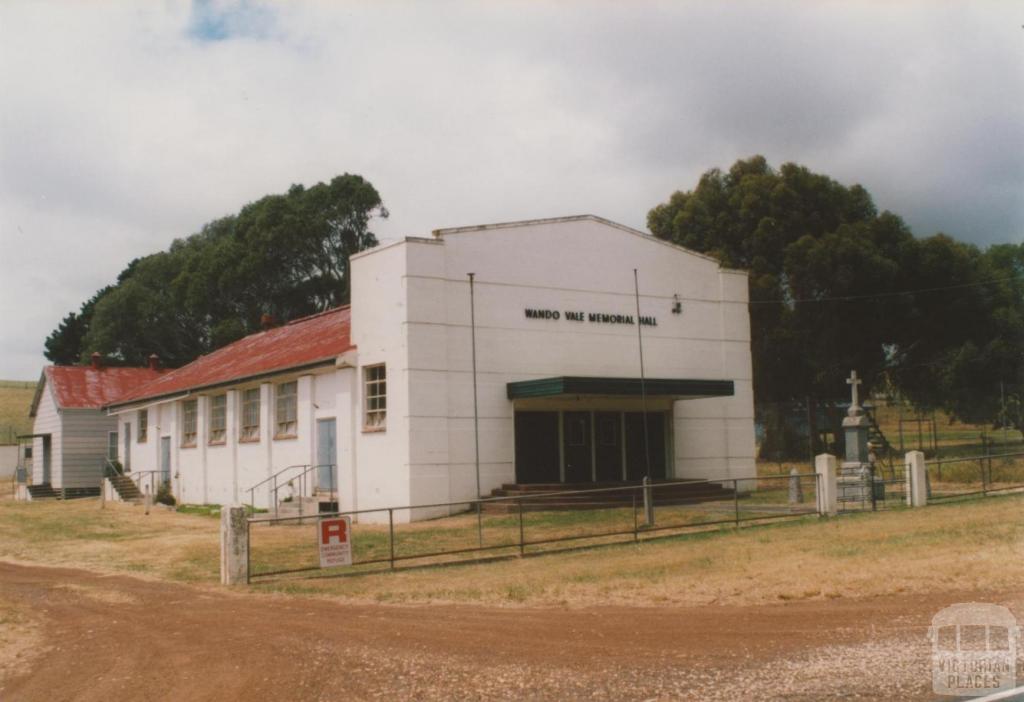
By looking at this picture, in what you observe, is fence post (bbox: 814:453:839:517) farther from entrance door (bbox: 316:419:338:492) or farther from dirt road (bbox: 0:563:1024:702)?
entrance door (bbox: 316:419:338:492)

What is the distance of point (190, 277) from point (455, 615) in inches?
2111

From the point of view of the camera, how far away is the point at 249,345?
132 ft

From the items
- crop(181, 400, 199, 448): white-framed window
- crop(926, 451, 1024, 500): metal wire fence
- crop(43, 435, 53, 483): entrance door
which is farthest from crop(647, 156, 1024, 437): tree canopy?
crop(43, 435, 53, 483): entrance door

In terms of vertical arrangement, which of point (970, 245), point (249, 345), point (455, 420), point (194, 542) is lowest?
point (194, 542)

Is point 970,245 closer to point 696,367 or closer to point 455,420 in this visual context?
point 696,367

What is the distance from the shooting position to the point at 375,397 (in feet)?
85.9

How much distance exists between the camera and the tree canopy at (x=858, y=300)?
1673 inches

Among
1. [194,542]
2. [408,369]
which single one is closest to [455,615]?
[194,542]

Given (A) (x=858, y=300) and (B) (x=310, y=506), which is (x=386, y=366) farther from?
(A) (x=858, y=300)

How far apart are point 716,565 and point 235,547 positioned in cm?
703

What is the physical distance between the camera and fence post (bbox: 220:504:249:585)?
1470cm

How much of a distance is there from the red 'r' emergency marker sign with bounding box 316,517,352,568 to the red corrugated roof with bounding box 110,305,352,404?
1128 centimetres

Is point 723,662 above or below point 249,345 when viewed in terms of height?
below

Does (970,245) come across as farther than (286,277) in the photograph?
No
